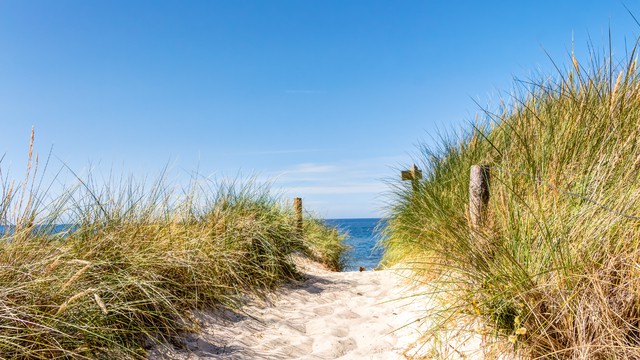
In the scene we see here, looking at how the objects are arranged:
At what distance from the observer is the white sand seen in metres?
3.12

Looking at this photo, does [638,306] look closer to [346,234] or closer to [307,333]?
[307,333]

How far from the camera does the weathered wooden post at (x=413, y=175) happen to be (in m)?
A: 5.82

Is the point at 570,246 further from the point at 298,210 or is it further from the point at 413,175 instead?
the point at 298,210

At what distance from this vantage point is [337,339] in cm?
360

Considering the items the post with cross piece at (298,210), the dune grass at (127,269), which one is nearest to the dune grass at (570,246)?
the dune grass at (127,269)

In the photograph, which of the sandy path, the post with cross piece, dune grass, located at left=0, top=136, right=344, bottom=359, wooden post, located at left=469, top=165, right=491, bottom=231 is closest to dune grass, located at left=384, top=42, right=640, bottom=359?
wooden post, located at left=469, top=165, right=491, bottom=231

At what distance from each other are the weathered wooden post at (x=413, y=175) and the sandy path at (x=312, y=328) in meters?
1.40

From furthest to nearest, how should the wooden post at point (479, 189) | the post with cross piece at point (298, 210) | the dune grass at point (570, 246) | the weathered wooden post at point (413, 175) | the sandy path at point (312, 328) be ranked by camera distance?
the post with cross piece at point (298, 210) → the weathered wooden post at point (413, 175) → the wooden post at point (479, 189) → the sandy path at point (312, 328) → the dune grass at point (570, 246)

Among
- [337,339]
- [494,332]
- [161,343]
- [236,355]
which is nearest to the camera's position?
[494,332]

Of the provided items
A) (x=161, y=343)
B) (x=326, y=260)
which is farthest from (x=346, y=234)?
(x=161, y=343)

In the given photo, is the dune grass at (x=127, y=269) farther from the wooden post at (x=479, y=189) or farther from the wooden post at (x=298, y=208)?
the wooden post at (x=479, y=189)

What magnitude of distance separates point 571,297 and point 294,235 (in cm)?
404

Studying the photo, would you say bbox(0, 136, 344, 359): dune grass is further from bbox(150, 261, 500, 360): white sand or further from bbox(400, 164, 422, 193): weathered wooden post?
bbox(400, 164, 422, 193): weathered wooden post

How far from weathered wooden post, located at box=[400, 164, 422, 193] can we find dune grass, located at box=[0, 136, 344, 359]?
5.78ft
